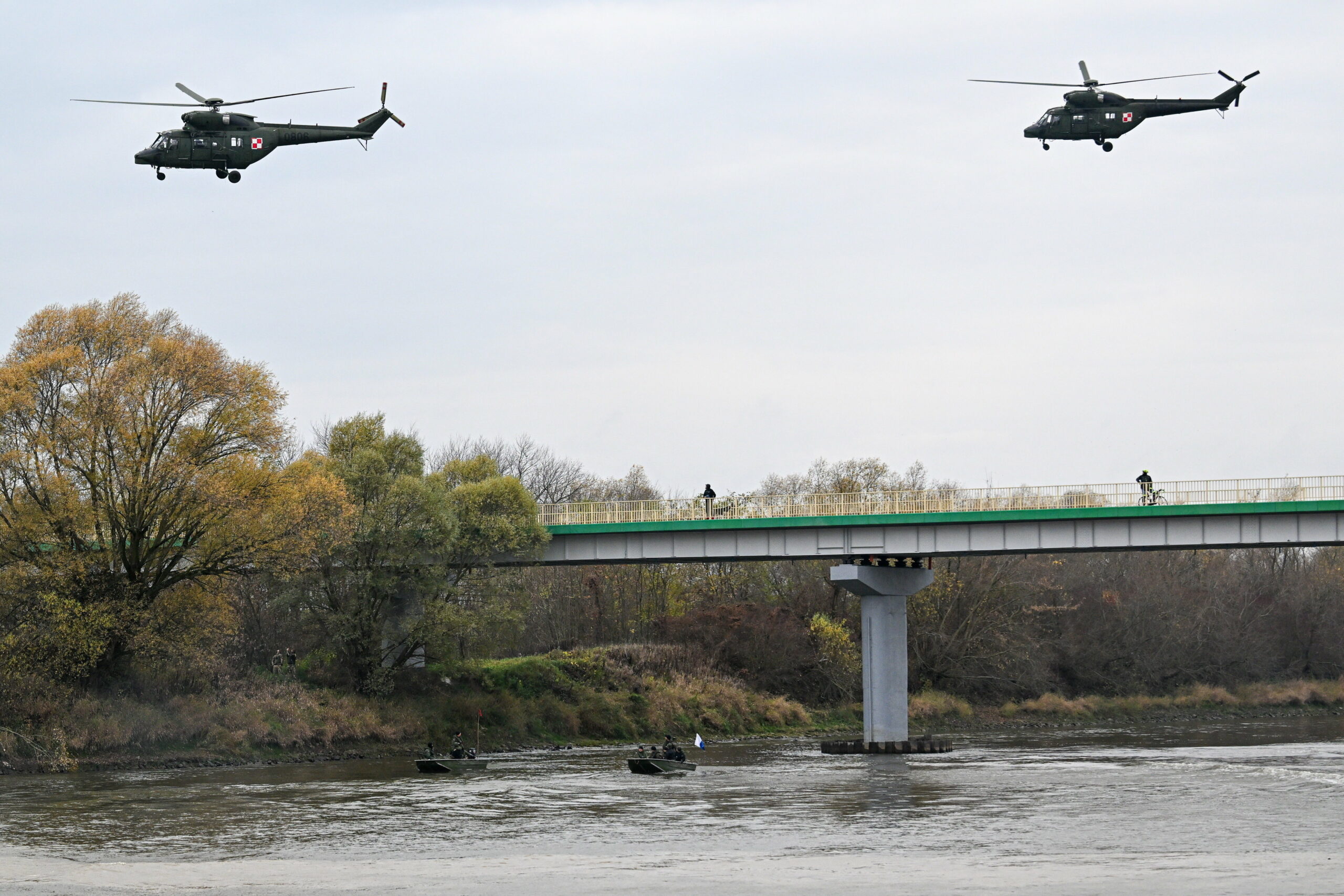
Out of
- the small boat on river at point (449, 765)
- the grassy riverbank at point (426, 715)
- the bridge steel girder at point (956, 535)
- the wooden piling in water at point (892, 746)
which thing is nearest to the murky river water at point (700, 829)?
the small boat on river at point (449, 765)

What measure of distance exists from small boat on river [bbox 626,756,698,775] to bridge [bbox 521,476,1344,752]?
50.8ft

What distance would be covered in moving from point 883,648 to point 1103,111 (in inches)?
1122

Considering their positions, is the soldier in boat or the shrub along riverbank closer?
the soldier in boat

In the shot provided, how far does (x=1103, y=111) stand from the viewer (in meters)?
68.7

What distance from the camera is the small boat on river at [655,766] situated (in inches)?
2474

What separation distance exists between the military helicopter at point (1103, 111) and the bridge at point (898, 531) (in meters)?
16.7

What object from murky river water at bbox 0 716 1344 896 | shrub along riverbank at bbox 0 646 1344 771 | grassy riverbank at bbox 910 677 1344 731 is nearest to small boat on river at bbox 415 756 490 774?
murky river water at bbox 0 716 1344 896

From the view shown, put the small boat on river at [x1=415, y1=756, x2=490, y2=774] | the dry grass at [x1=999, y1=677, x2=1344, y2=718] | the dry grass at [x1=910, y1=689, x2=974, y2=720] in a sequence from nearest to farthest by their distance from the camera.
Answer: the small boat on river at [x1=415, y1=756, x2=490, y2=774] → the dry grass at [x1=910, y1=689, x2=974, y2=720] → the dry grass at [x1=999, y1=677, x2=1344, y2=718]

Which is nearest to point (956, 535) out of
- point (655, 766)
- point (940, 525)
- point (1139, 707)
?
point (940, 525)

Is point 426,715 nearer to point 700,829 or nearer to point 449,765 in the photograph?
point 449,765

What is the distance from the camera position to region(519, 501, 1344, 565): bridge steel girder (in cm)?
7025

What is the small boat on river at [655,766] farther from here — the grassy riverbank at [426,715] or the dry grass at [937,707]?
the dry grass at [937,707]

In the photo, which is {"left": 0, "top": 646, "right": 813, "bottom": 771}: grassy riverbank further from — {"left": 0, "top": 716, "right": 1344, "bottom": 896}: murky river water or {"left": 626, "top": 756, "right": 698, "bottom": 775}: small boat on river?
{"left": 626, "top": 756, "right": 698, "bottom": 775}: small boat on river

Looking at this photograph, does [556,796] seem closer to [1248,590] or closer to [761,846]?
[761,846]
